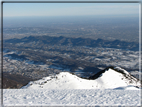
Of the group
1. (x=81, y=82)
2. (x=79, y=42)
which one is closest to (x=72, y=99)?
(x=81, y=82)

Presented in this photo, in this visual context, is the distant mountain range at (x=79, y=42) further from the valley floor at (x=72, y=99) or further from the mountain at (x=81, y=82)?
the valley floor at (x=72, y=99)

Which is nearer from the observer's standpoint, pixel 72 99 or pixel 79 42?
pixel 72 99

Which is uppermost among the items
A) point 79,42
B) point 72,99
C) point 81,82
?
point 79,42

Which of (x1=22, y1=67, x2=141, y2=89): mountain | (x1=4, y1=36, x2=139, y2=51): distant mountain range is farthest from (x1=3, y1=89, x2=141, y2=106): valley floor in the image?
(x1=4, y1=36, x2=139, y2=51): distant mountain range

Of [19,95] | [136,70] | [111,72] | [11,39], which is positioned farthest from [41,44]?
[19,95]

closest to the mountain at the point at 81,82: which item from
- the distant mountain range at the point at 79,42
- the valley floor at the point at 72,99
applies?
the valley floor at the point at 72,99

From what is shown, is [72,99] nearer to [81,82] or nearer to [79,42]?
[81,82]

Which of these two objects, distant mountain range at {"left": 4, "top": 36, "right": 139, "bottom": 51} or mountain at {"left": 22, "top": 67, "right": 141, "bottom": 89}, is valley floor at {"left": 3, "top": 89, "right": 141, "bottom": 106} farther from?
distant mountain range at {"left": 4, "top": 36, "right": 139, "bottom": 51}

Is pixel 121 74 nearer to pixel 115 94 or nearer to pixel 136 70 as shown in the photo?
pixel 115 94
